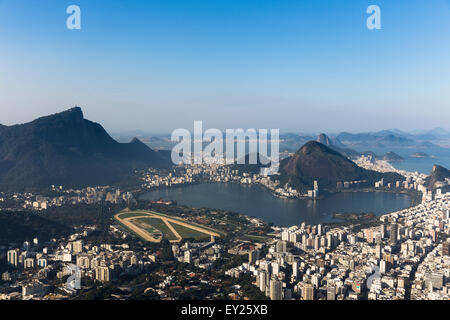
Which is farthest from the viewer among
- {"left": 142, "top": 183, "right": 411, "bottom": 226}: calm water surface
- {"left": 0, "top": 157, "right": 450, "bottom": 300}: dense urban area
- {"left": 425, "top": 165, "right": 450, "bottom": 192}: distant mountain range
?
{"left": 425, "top": 165, "right": 450, "bottom": 192}: distant mountain range

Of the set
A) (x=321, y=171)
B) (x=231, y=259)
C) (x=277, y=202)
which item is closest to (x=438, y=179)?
(x=321, y=171)

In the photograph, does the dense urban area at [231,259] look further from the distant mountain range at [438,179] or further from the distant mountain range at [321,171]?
the distant mountain range at [321,171]

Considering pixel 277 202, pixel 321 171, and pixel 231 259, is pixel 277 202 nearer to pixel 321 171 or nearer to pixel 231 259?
pixel 321 171

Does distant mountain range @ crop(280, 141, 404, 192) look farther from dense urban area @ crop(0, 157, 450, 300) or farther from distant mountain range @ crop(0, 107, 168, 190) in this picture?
distant mountain range @ crop(0, 107, 168, 190)

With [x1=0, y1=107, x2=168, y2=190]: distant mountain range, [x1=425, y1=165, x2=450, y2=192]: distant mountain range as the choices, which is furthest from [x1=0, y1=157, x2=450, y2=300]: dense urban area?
[x1=0, y1=107, x2=168, y2=190]: distant mountain range

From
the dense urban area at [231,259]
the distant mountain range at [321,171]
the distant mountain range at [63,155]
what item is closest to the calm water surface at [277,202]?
the dense urban area at [231,259]

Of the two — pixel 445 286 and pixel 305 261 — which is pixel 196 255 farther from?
pixel 445 286
